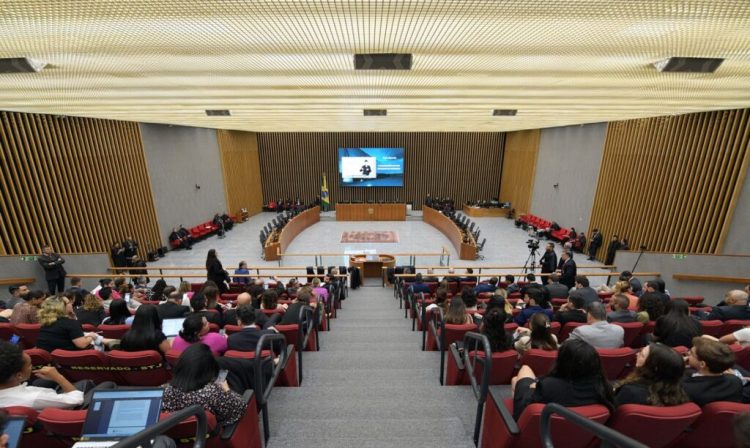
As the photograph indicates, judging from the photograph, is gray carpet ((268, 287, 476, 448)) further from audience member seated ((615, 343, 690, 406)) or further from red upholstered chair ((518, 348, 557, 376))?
audience member seated ((615, 343, 690, 406))

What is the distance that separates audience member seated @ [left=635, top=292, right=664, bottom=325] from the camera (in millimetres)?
3924

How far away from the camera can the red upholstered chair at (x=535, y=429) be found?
1.89m

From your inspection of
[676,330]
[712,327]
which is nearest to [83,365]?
[676,330]

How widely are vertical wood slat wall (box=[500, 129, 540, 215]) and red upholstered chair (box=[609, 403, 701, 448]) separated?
1758cm

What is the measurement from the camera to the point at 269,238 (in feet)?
42.8

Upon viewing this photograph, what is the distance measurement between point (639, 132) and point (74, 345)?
13.8 m

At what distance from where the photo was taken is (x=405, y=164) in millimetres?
21688

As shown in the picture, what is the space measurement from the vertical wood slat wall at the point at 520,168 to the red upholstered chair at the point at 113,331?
18.0m

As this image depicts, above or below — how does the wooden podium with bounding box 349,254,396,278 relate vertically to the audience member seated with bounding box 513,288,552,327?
below

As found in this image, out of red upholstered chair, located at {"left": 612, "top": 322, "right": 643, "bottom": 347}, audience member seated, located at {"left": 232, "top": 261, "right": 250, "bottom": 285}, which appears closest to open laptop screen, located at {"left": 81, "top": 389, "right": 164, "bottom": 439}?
red upholstered chair, located at {"left": 612, "top": 322, "right": 643, "bottom": 347}

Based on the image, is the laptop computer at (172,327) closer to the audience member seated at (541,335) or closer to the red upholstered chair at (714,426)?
the audience member seated at (541,335)

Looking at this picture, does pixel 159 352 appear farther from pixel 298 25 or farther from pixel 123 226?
pixel 123 226

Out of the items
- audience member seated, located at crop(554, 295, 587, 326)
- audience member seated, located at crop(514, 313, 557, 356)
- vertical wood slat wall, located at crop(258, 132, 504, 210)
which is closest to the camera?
audience member seated, located at crop(514, 313, 557, 356)

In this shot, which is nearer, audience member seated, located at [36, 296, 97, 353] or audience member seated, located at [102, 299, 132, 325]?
audience member seated, located at [36, 296, 97, 353]
